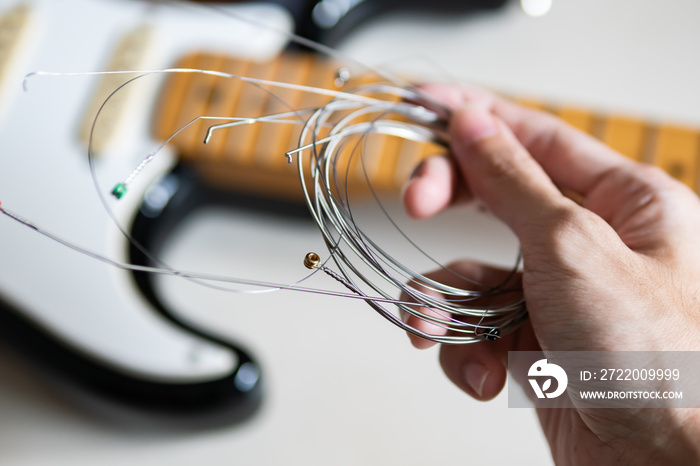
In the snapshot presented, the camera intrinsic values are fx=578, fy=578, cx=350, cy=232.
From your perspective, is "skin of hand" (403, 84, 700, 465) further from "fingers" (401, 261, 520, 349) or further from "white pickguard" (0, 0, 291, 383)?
"white pickguard" (0, 0, 291, 383)

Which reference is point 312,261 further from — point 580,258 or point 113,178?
point 113,178

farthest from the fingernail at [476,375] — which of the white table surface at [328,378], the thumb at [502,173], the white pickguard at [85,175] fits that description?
the white pickguard at [85,175]

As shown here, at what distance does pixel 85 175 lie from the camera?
0.78 metres

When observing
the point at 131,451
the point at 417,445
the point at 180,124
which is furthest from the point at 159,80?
the point at 417,445

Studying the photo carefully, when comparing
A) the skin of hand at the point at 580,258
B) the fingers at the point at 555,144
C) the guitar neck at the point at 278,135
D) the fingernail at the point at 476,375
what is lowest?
the fingernail at the point at 476,375

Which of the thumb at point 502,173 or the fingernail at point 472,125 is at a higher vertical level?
the fingernail at point 472,125

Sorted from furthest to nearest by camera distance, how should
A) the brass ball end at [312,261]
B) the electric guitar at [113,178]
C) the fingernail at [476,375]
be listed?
the electric guitar at [113,178] < the fingernail at [476,375] < the brass ball end at [312,261]

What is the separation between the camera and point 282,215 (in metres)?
0.82

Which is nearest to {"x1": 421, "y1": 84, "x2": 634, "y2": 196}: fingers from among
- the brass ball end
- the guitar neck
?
the guitar neck

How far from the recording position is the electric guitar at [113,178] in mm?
702

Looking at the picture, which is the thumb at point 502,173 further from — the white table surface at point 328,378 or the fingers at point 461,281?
the white table surface at point 328,378

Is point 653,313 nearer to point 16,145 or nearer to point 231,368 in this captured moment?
point 231,368

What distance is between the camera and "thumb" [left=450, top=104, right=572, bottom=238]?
1.39 feet

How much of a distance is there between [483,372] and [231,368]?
0.34 metres
